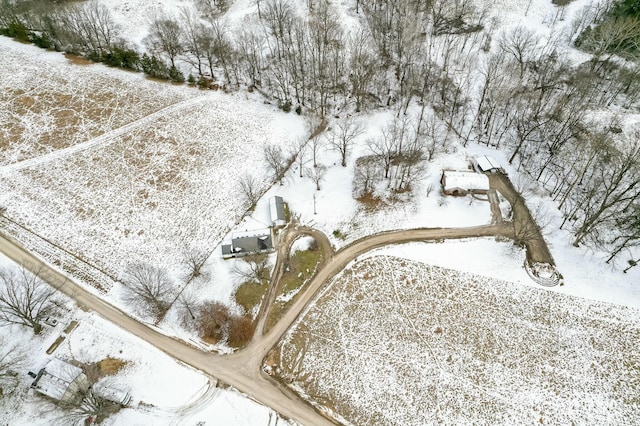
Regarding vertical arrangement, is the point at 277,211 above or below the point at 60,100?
below

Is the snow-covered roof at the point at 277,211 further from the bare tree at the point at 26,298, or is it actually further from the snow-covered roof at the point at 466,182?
the bare tree at the point at 26,298

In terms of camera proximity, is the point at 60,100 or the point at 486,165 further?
the point at 60,100

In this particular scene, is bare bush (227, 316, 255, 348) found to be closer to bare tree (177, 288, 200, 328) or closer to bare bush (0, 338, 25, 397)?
bare tree (177, 288, 200, 328)

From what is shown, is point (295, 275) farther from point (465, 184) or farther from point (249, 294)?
point (465, 184)

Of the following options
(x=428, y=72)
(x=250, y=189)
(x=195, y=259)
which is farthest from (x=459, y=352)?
(x=428, y=72)

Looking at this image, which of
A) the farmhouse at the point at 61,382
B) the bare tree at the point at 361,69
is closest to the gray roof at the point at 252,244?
the farmhouse at the point at 61,382

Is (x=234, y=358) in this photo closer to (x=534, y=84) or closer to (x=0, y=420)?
(x=0, y=420)
